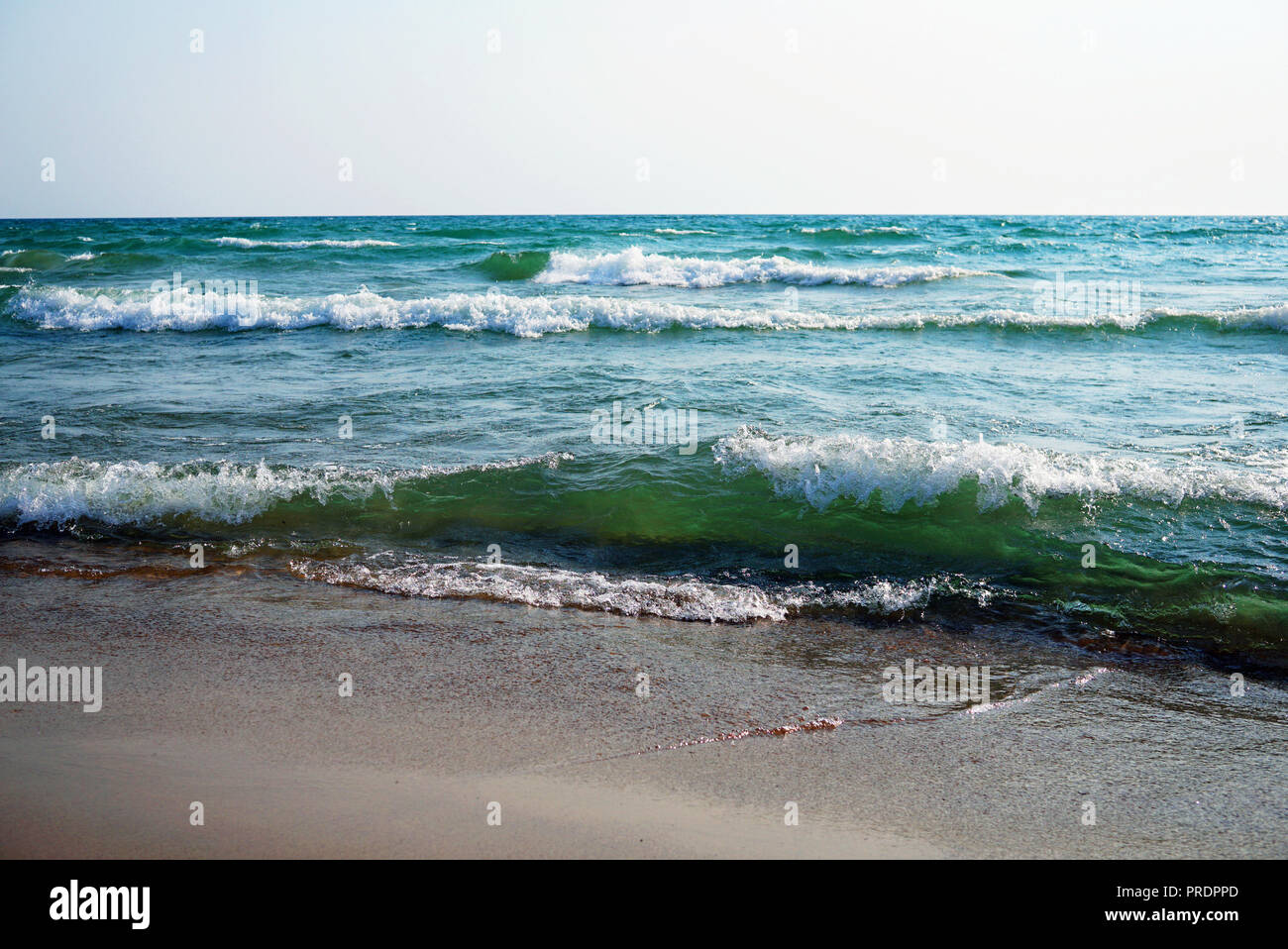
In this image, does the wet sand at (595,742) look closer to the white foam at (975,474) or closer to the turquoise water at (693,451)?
the turquoise water at (693,451)

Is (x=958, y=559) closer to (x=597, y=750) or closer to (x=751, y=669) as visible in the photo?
(x=751, y=669)

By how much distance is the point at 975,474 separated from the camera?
6234mm

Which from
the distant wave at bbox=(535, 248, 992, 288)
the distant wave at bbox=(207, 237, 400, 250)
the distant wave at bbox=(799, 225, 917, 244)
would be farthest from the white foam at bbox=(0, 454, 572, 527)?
the distant wave at bbox=(799, 225, 917, 244)

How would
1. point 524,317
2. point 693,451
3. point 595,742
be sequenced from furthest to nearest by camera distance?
point 524,317 → point 693,451 → point 595,742

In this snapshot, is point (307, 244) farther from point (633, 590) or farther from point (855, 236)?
point (633, 590)

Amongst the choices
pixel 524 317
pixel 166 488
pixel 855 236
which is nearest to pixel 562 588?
pixel 166 488

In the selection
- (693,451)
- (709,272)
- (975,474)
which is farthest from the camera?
(709,272)

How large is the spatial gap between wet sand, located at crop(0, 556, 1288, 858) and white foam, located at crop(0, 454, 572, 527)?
1.42 meters

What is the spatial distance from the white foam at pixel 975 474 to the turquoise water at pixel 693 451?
2 cm

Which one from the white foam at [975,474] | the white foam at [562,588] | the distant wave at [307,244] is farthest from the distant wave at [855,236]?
the white foam at [562,588]

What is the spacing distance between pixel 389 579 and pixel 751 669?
230 centimetres

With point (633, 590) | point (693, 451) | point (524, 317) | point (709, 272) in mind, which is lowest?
point (633, 590)

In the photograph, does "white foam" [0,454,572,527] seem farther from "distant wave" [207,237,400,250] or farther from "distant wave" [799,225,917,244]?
"distant wave" [799,225,917,244]

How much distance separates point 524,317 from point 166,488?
8194 mm
